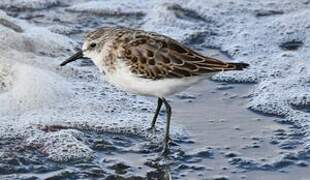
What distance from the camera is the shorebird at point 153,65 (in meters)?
5.02

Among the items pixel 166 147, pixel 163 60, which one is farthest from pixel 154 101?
pixel 163 60

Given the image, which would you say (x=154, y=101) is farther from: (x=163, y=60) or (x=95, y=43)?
(x=163, y=60)

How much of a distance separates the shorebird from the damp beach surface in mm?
344

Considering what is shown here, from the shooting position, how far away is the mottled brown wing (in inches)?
197

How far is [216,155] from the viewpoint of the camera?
16.6 feet

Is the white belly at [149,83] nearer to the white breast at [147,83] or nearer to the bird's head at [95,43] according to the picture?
the white breast at [147,83]

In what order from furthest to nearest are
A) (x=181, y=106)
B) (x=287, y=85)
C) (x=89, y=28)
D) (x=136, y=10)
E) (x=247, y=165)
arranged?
(x=136, y=10) < (x=89, y=28) < (x=287, y=85) < (x=181, y=106) < (x=247, y=165)

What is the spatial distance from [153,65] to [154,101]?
976mm

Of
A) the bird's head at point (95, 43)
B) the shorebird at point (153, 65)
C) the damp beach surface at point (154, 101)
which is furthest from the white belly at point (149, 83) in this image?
the damp beach surface at point (154, 101)

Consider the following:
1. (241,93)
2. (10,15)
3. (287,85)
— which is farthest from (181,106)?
(10,15)

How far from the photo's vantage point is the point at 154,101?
5.98m

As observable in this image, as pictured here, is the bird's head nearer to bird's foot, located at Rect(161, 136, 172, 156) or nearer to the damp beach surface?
the damp beach surface

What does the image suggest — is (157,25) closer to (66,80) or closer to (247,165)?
(66,80)

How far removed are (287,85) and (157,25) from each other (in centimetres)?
162
